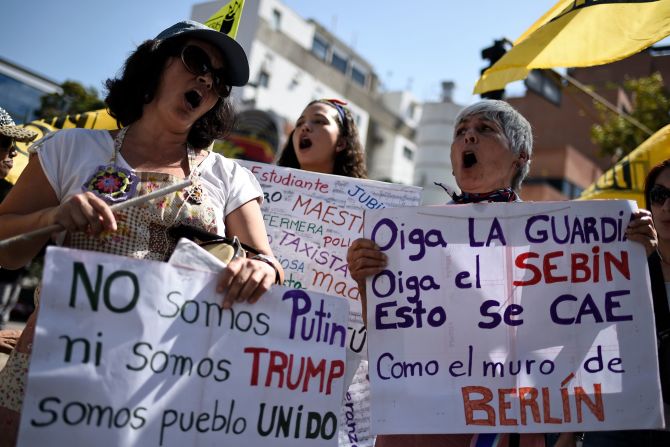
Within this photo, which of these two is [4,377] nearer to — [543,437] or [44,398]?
[44,398]

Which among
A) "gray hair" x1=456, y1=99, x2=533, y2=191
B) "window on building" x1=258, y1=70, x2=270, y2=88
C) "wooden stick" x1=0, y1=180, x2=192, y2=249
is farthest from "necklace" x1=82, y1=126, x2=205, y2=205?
"window on building" x1=258, y1=70, x2=270, y2=88

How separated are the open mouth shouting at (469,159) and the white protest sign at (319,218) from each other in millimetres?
698

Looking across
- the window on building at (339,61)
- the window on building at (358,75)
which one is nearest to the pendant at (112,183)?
the window on building at (339,61)

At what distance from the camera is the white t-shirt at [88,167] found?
1.99 m

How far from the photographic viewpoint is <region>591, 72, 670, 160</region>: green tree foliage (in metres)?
14.2

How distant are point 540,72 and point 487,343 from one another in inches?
302

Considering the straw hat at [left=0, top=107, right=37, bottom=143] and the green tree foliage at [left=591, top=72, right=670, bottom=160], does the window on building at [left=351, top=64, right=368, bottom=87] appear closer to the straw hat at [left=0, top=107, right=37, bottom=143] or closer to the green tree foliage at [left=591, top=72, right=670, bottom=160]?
the green tree foliage at [left=591, top=72, right=670, bottom=160]

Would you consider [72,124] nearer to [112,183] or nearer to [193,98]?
[193,98]

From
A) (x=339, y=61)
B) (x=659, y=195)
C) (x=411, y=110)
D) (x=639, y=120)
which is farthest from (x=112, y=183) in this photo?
(x=411, y=110)

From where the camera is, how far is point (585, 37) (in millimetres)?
3689

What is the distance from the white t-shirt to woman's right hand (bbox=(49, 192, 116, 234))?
224 mm

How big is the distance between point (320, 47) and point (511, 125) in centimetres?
3534

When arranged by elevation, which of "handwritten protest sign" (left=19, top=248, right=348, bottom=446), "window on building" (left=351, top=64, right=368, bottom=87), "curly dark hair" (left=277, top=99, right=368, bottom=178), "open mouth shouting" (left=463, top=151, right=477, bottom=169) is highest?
"window on building" (left=351, top=64, right=368, bottom=87)

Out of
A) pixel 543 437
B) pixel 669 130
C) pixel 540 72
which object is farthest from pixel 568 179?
pixel 543 437
